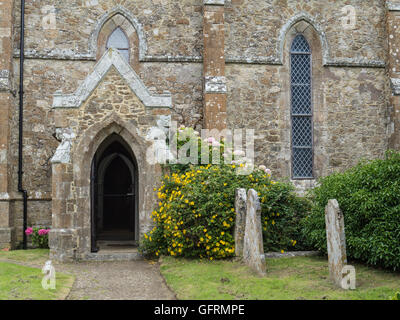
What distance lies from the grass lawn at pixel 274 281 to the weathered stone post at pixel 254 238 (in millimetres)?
173

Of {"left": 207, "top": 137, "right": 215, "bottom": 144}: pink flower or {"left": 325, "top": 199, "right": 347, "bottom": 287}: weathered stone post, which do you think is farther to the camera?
{"left": 207, "top": 137, "right": 215, "bottom": 144}: pink flower

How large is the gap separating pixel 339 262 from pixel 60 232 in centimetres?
631

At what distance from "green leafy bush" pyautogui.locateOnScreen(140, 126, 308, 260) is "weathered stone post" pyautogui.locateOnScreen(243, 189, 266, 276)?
0.69 m

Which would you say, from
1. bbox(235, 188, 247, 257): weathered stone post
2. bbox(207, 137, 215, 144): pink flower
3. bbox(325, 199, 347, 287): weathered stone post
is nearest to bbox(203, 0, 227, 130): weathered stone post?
bbox(207, 137, 215, 144): pink flower

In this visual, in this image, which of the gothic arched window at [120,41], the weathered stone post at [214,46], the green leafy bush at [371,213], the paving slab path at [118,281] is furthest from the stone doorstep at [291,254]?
the gothic arched window at [120,41]

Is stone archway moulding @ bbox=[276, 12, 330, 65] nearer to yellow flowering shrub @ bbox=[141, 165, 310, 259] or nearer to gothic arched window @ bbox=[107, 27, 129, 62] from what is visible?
gothic arched window @ bbox=[107, 27, 129, 62]

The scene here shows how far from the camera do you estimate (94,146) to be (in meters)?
10.8

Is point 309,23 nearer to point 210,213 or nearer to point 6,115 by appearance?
point 210,213

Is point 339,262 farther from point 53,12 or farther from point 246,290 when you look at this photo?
point 53,12

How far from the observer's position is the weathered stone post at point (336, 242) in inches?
282

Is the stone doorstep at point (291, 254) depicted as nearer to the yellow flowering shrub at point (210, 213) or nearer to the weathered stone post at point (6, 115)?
the yellow flowering shrub at point (210, 213)

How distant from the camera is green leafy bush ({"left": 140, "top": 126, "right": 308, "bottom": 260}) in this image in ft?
31.4
